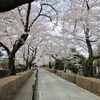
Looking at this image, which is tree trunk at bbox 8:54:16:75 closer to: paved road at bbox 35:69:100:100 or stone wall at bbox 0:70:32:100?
paved road at bbox 35:69:100:100

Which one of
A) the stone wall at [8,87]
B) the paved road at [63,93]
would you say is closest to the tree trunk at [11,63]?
the paved road at [63,93]

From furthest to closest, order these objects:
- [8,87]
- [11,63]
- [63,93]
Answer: [11,63]
[63,93]
[8,87]

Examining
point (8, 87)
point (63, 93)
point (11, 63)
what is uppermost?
point (11, 63)

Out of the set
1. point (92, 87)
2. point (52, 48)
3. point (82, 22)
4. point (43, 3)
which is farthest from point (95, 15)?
point (52, 48)

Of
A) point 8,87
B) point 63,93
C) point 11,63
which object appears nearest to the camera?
point 8,87

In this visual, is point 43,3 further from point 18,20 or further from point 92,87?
point 92,87

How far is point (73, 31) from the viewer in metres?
21.1

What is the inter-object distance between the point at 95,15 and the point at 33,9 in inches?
379

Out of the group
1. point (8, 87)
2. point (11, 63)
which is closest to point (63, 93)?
point (8, 87)

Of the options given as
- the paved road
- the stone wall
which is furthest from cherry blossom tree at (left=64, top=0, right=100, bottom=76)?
the stone wall

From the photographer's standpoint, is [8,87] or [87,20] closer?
[8,87]

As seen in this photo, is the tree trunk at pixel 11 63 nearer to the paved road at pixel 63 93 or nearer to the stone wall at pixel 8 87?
the paved road at pixel 63 93

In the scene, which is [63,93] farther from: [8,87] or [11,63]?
[11,63]

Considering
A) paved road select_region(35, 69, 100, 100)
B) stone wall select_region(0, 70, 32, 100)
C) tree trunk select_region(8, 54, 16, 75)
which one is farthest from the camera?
tree trunk select_region(8, 54, 16, 75)
